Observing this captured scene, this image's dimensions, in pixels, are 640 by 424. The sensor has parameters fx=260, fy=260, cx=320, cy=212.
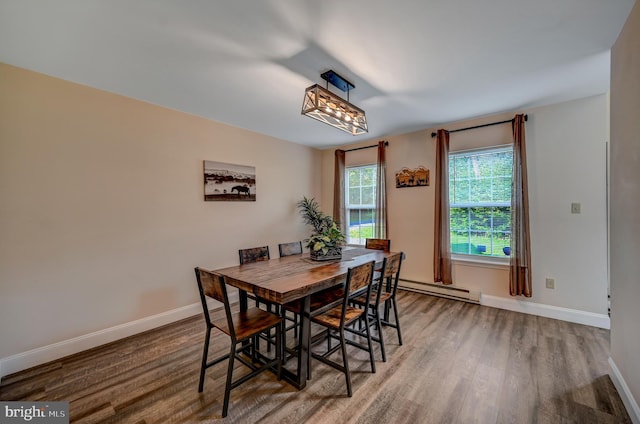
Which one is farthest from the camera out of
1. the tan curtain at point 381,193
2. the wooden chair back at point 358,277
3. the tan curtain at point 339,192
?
the tan curtain at point 339,192

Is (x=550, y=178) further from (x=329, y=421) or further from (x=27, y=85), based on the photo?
(x=27, y=85)

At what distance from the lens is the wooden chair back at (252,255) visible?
258 cm

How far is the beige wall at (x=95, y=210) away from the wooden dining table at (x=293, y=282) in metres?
1.33

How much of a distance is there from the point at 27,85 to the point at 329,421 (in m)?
3.53

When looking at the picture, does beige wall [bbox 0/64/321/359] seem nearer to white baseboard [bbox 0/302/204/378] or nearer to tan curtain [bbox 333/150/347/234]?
white baseboard [bbox 0/302/204/378]

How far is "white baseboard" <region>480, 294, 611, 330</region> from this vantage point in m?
2.83

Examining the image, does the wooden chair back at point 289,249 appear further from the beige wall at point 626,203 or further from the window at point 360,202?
the beige wall at point 626,203

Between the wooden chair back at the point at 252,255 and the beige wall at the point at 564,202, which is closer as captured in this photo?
the wooden chair back at the point at 252,255

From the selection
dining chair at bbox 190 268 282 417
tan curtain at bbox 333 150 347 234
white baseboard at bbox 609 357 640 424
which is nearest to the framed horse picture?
tan curtain at bbox 333 150 347 234

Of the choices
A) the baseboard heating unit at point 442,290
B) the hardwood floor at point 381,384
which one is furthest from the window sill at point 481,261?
the hardwood floor at point 381,384

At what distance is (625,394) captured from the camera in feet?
5.62

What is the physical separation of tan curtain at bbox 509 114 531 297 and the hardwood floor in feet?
1.91

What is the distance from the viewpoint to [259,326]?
1881 mm

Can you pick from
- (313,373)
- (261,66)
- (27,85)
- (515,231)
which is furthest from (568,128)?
(27,85)
